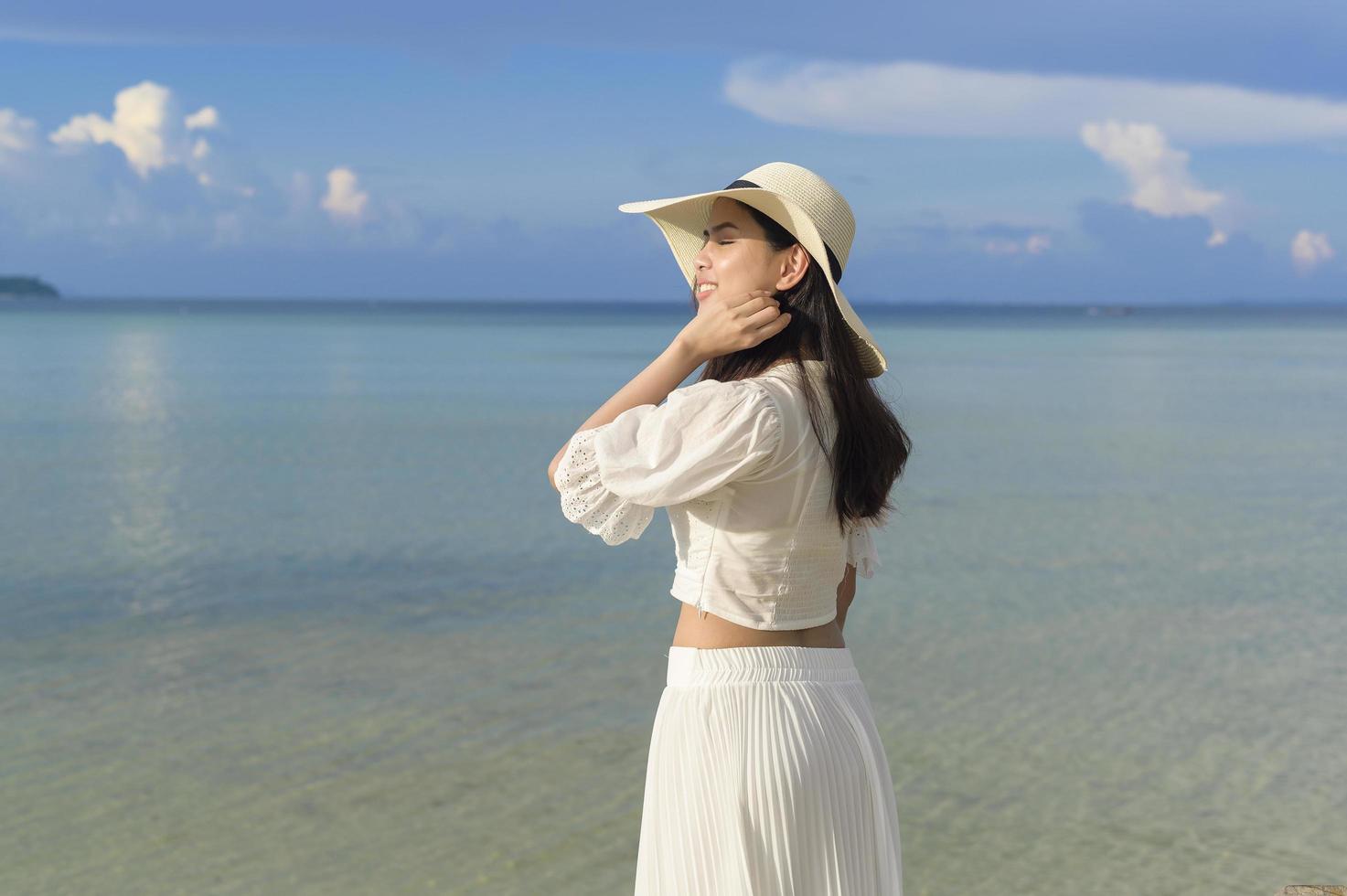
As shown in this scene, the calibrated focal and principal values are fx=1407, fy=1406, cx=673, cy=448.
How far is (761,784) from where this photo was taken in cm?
261

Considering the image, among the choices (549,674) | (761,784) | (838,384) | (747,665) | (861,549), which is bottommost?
(549,674)

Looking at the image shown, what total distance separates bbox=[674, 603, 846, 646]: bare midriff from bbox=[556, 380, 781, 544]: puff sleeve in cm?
26

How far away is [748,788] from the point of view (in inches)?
103

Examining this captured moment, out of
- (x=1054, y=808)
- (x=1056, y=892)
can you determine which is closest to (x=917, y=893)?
(x=1056, y=892)

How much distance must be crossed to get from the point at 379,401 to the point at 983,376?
702 inches

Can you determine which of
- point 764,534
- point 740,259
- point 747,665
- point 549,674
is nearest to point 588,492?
point 764,534

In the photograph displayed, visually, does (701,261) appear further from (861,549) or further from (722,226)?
(861,549)

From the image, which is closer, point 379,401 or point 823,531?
point 823,531

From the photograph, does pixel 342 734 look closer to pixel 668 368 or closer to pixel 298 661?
pixel 298 661

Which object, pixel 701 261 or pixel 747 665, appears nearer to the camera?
pixel 747 665

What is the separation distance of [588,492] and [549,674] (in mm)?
5588

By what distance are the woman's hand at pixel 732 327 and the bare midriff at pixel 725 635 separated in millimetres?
500

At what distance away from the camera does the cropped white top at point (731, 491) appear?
2500 mm

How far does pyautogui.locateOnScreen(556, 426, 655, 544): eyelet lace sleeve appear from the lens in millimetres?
2582
